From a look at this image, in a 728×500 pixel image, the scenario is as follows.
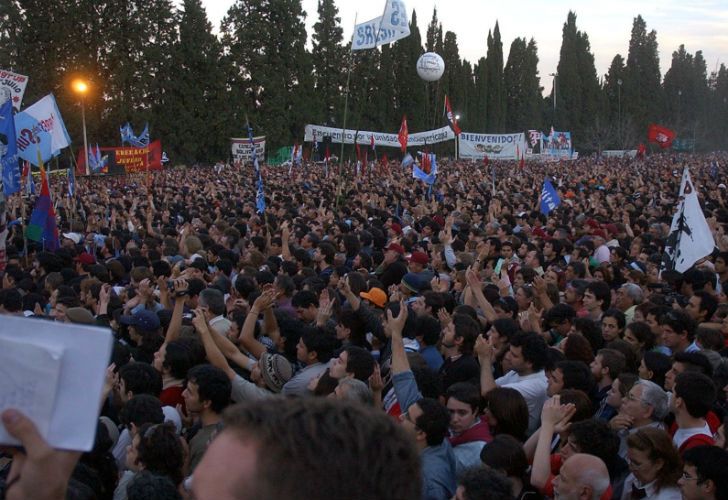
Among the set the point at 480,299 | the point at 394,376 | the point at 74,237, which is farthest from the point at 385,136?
the point at 394,376

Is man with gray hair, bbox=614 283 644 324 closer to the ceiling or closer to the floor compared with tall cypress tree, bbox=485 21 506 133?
closer to the floor

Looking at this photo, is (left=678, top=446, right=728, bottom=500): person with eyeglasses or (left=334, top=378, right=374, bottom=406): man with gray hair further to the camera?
(left=334, top=378, right=374, bottom=406): man with gray hair

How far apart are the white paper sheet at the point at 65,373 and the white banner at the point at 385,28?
16934 millimetres

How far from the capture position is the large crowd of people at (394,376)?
4.10 ft

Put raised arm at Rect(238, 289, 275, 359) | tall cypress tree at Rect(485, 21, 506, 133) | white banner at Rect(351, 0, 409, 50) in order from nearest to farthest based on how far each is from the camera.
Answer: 1. raised arm at Rect(238, 289, 275, 359)
2. white banner at Rect(351, 0, 409, 50)
3. tall cypress tree at Rect(485, 21, 506, 133)

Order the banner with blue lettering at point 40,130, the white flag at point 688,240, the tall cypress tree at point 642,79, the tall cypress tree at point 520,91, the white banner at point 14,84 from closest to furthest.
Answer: the white flag at point 688,240 < the banner with blue lettering at point 40,130 < the white banner at point 14,84 < the tall cypress tree at point 520,91 < the tall cypress tree at point 642,79

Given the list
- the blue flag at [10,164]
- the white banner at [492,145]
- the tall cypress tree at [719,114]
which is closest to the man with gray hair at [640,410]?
the blue flag at [10,164]

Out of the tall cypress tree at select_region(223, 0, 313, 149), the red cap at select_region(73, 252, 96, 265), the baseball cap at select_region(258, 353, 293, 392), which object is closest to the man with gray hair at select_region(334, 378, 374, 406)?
the baseball cap at select_region(258, 353, 293, 392)

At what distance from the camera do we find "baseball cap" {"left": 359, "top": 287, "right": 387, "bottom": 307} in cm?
718

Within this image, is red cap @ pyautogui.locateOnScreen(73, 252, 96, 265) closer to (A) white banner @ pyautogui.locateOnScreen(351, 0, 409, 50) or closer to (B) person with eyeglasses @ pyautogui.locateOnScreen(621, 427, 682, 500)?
(B) person with eyeglasses @ pyautogui.locateOnScreen(621, 427, 682, 500)

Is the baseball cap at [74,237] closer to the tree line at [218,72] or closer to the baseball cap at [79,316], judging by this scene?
the baseball cap at [79,316]

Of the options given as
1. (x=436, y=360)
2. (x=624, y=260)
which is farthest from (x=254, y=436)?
(x=624, y=260)

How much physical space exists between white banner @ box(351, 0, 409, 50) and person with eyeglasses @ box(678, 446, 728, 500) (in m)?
15.3

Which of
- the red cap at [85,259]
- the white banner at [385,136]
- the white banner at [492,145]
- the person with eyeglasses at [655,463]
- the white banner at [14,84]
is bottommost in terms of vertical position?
the person with eyeglasses at [655,463]
